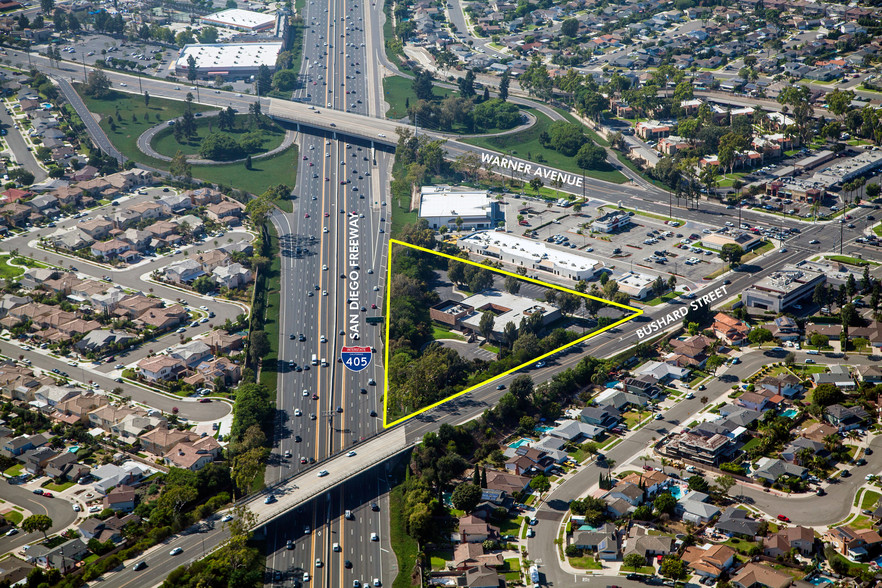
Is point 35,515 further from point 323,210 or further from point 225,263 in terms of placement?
point 323,210

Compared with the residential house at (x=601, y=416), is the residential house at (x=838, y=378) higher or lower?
higher

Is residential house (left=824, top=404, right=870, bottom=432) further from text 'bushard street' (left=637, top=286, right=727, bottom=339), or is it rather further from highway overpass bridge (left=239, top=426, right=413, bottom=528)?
highway overpass bridge (left=239, top=426, right=413, bottom=528)

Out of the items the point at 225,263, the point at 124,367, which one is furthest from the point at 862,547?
the point at 225,263

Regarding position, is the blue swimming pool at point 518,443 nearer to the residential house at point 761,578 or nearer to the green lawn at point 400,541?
the green lawn at point 400,541

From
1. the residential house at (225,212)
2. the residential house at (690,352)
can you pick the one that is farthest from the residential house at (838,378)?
the residential house at (225,212)

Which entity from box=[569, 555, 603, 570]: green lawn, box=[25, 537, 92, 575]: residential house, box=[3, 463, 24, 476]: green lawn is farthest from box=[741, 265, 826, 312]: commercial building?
box=[3, 463, 24, 476]: green lawn

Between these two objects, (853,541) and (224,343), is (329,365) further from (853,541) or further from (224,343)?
(853,541)
